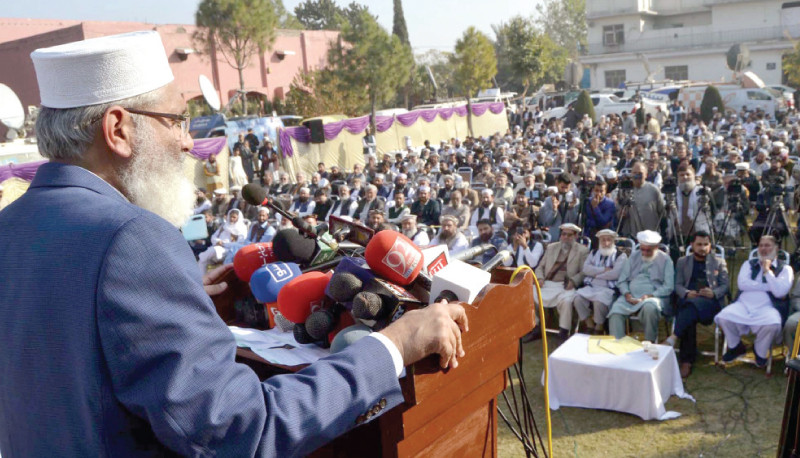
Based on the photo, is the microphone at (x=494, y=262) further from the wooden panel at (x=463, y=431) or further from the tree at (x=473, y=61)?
the tree at (x=473, y=61)

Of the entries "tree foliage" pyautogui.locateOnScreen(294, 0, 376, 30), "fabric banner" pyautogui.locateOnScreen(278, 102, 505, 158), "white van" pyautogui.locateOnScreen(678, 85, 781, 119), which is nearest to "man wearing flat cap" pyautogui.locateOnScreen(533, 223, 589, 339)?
"fabric banner" pyautogui.locateOnScreen(278, 102, 505, 158)

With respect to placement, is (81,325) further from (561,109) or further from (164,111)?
(561,109)

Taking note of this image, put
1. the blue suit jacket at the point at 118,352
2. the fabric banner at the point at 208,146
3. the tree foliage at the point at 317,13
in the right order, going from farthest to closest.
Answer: the tree foliage at the point at 317,13, the fabric banner at the point at 208,146, the blue suit jacket at the point at 118,352

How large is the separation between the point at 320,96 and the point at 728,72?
77.9 ft

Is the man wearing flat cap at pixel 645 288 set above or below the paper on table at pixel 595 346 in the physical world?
above

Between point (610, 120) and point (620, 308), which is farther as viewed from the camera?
point (610, 120)

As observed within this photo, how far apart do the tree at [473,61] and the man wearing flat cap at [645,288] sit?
75.0ft

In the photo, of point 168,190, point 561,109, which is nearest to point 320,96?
Answer: point 561,109

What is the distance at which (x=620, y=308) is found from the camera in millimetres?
6457

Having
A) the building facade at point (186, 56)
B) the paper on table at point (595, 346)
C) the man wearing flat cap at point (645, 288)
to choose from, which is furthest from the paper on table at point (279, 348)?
the building facade at point (186, 56)

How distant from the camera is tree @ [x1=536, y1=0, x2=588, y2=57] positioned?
66.9 m

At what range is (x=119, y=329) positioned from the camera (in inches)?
38.9

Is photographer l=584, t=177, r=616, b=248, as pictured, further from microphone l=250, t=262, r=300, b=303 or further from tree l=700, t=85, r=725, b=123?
tree l=700, t=85, r=725, b=123

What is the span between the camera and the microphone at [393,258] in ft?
5.43
